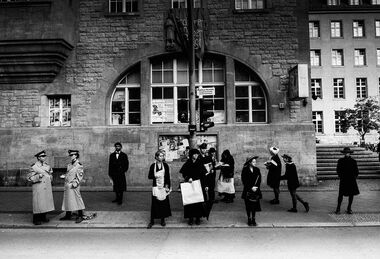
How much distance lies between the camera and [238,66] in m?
15.3

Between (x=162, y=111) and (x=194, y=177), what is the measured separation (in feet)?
23.2

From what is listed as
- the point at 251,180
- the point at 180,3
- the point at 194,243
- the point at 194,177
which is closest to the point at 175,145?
the point at 180,3

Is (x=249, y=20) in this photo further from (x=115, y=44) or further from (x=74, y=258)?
(x=74, y=258)

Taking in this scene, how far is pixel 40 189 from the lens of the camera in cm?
865

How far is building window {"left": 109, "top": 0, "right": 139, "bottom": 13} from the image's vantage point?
15.2 m

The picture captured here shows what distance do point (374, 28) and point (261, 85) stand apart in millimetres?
34381

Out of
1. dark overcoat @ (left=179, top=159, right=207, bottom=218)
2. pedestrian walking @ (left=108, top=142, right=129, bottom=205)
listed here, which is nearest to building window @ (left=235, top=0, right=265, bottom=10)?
pedestrian walking @ (left=108, top=142, right=129, bottom=205)

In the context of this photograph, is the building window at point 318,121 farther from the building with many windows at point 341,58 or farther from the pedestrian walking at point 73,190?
the pedestrian walking at point 73,190

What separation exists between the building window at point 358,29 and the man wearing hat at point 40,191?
42859mm

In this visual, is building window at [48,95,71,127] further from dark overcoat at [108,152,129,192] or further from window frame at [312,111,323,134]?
window frame at [312,111,323,134]

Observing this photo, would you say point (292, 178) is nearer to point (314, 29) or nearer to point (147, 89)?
point (147, 89)

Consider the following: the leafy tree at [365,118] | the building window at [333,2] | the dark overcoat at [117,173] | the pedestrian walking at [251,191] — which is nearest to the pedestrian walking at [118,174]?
the dark overcoat at [117,173]

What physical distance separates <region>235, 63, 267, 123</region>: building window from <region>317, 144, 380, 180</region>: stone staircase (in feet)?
13.3

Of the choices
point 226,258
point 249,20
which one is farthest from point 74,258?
point 249,20
